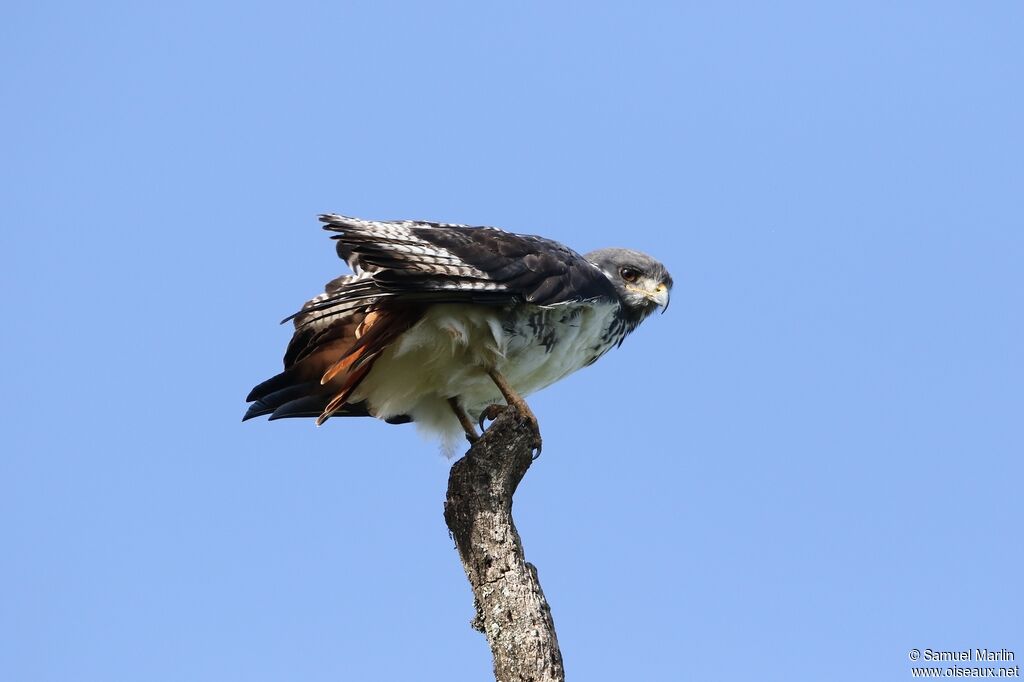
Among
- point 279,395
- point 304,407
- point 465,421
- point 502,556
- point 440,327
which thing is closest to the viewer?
point 502,556

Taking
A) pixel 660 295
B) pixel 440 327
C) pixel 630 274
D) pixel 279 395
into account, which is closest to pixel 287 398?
pixel 279 395

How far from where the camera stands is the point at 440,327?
678 centimetres

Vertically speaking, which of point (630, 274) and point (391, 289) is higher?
point (630, 274)

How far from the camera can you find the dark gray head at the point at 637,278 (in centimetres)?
802

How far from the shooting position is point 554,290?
270 inches

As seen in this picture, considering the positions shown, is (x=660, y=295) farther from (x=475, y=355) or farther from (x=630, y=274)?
(x=475, y=355)

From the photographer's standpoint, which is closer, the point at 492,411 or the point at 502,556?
the point at 502,556

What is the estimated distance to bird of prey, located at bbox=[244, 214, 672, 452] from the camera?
6391 millimetres

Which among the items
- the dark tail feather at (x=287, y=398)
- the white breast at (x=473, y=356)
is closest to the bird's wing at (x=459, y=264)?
the white breast at (x=473, y=356)

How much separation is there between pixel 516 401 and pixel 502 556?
1193mm

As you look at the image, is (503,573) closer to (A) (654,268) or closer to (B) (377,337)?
(B) (377,337)

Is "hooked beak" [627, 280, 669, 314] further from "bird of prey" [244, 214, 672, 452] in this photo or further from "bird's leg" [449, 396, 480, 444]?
"bird's leg" [449, 396, 480, 444]

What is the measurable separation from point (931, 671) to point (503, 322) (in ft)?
10.8

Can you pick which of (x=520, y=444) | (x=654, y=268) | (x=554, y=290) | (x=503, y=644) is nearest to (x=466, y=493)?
(x=520, y=444)
